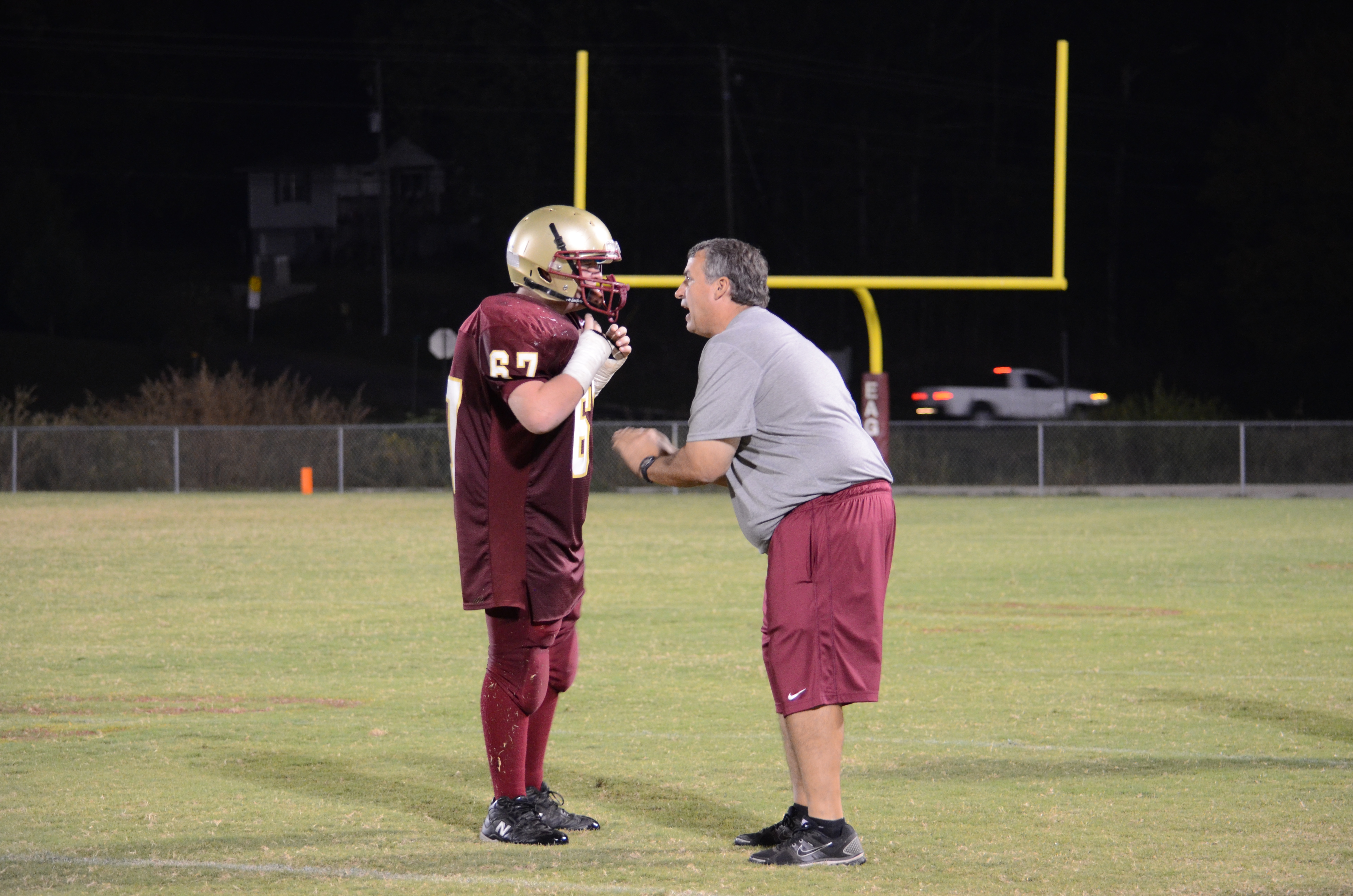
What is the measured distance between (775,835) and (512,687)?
0.91 metres

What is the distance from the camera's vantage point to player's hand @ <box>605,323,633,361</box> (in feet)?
16.4

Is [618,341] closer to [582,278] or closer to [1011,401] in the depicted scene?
[582,278]

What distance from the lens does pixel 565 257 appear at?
16.8 ft

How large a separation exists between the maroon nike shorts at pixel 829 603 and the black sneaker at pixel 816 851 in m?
0.36

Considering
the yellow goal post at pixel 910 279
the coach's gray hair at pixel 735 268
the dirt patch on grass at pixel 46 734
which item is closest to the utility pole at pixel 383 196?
the yellow goal post at pixel 910 279

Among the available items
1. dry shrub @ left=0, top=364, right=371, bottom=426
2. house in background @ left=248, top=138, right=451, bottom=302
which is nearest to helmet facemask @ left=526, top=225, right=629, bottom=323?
dry shrub @ left=0, top=364, right=371, bottom=426

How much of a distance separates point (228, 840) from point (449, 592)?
7720mm

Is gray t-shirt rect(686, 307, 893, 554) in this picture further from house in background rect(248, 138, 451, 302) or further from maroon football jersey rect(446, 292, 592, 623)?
house in background rect(248, 138, 451, 302)

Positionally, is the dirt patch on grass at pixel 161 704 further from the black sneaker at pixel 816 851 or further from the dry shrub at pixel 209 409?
the dry shrub at pixel 209 409

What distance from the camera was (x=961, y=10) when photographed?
57.1 meters

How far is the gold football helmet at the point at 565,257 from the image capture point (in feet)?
16.9

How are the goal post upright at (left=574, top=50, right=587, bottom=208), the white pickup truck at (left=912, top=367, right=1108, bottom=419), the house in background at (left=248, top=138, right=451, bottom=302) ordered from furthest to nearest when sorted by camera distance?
the house in background at (left=248, top=138, right=451, bottom=302) < the white pickup truck at (left=912, top=367, right=1108, bottom=419) < the goal post upright at (left=574, top=50, right=587, bottom=208)

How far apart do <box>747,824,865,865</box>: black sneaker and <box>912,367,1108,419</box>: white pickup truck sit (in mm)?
35273

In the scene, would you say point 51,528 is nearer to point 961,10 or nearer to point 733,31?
point 733,31
